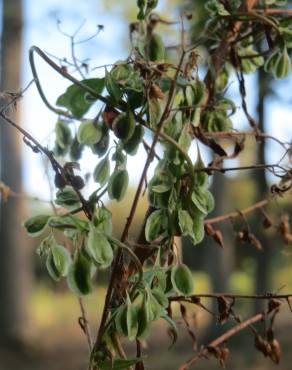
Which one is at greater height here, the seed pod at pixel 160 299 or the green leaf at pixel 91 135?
the green leaf at pixel 91 135

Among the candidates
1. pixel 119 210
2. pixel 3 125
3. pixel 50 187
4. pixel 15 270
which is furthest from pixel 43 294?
pixel 50 187

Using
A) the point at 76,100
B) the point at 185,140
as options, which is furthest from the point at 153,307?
the point at 76,100

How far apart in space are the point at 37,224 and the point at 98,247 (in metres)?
0.11

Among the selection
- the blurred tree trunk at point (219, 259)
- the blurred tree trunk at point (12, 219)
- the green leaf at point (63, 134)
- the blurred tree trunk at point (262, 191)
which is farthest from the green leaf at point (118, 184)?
the blurred tree trunk at point (12, 219)

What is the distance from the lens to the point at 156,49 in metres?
0.94

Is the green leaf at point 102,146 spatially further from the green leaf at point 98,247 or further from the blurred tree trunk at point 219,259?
the blurred tree trunk at point 219,259

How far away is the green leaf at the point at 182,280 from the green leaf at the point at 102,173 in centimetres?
15

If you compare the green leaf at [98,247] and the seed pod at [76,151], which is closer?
the green leaf at [98,247]

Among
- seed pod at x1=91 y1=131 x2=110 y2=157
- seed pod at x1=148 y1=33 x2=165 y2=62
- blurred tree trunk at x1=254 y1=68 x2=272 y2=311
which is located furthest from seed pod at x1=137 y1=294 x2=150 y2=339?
blurred tree trunk at x1=254 y1=68 x2=272 y2=311

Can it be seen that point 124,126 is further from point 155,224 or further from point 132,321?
point 132,321

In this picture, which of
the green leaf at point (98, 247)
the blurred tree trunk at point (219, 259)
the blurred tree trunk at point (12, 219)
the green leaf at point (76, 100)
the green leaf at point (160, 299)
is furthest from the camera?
the blurred tree trunk at point (12, 219)

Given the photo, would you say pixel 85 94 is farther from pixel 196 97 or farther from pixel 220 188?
pixel 220 188

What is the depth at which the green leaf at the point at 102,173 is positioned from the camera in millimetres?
883

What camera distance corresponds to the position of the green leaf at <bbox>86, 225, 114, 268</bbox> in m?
0.72
